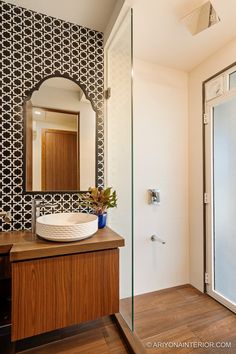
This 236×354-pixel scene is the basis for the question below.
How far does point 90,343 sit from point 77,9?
263 cm

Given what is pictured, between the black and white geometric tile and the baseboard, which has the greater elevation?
the black and white geometric tile

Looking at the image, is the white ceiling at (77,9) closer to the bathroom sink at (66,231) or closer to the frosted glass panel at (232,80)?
the frosted glass panel at (232,80)

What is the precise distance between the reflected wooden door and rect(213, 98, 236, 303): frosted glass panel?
1.49 m

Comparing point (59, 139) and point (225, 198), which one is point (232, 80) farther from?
point (59, 139)

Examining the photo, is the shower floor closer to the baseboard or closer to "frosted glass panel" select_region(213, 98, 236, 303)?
the baseboard

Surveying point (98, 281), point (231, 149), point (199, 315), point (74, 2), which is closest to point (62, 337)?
point (98, 281)

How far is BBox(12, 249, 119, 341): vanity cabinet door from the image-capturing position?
1.10 meters

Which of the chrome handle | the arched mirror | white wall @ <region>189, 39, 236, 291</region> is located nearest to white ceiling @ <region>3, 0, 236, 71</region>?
white wall @ <region>189, 39, 236, 291</region>

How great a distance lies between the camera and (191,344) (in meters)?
1.48

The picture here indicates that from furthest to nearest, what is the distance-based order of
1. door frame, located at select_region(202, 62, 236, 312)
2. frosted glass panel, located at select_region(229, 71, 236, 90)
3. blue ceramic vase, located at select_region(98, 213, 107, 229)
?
1. door frame, located at select_region(202, 62, 236, 312)
2. frosted glass panel, located at select_region(229, 71, 236, 90)
3. blue ceramic vase, located at select_region(98, 213, 107, 229)

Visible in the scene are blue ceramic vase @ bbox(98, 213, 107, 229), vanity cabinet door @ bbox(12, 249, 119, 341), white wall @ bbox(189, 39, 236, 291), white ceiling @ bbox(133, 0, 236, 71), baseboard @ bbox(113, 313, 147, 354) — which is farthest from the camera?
white wall @ bbox(189, 39, 236, 291)

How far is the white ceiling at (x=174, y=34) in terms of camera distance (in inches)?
58.1

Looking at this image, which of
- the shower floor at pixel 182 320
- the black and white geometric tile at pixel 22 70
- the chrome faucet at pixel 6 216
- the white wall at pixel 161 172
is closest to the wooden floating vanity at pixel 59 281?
the chrome faucet at pixel 6 216

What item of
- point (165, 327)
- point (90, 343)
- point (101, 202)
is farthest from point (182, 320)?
point (101, 202)
